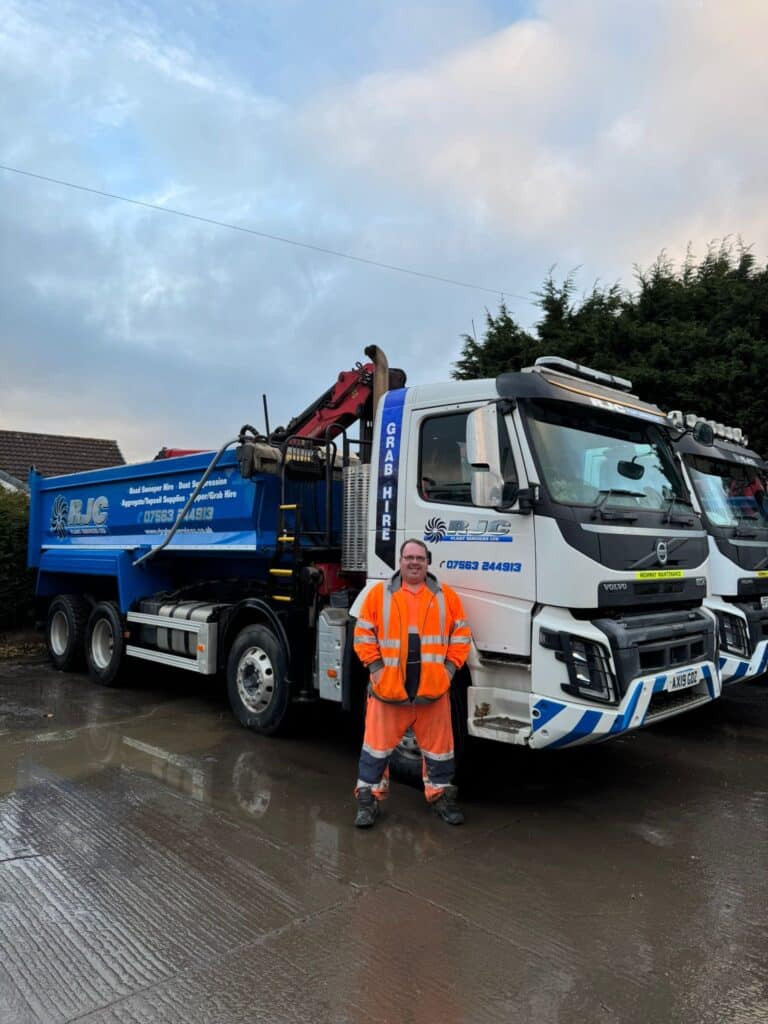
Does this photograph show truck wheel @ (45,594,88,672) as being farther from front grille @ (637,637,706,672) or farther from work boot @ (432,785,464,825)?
front grille @ (637,637,706,672)

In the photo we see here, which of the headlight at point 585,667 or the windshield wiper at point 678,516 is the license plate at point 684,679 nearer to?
the headlight at point 585,667

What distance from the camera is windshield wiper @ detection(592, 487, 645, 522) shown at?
4.39m

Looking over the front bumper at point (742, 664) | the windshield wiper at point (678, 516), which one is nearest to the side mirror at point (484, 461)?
the windshield wiper at point (678, 516)

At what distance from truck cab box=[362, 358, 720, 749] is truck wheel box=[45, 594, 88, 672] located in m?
5.04

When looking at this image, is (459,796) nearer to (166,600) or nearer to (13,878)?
(13,878)

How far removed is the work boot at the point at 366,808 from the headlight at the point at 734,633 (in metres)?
3.34

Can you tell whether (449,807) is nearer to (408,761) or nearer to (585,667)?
(408,761)

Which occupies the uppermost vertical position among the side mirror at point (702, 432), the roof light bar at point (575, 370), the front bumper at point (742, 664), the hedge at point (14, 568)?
the roof light bar at point (575, 370)

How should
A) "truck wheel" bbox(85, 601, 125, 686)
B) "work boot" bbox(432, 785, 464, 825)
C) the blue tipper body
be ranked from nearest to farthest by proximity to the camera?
"work boot" bbox(432, 785, 464, 825) < the blue tipper body < "truck wheel" bbox(85, 601, 125, 686)

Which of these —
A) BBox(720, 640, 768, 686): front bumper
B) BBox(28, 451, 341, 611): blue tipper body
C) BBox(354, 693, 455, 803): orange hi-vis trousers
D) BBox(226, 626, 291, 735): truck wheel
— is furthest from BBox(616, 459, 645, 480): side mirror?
BBox(226, 626, 291, 735): truck wheel

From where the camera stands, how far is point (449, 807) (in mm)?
4355

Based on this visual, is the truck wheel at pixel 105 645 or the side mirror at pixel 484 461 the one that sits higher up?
the side mirror at pixel 484 461

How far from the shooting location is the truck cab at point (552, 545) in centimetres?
416

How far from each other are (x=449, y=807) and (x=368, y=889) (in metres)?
0.95
